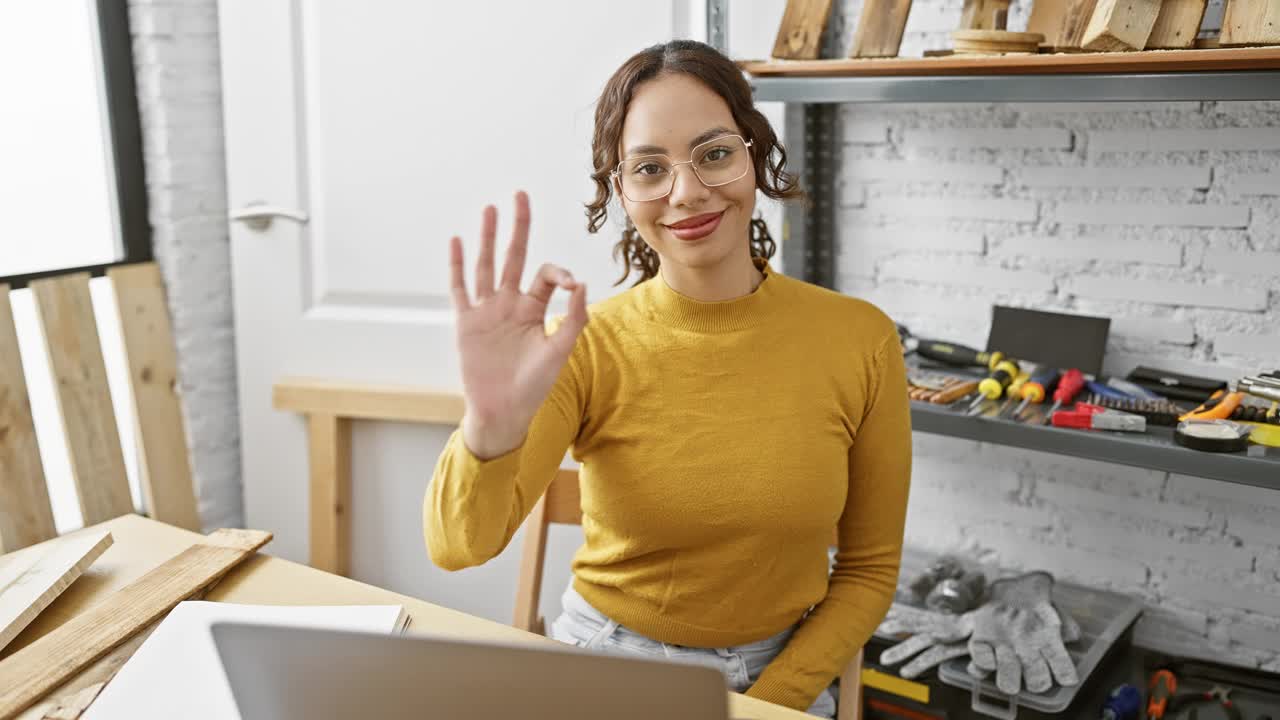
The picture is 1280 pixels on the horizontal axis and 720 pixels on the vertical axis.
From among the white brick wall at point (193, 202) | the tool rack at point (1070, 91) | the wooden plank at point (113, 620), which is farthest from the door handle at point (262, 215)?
the wooden plank at point (113, 620)

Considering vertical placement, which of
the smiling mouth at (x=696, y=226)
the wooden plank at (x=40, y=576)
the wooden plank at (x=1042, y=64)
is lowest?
the wooden plank at (x=40, y=576)

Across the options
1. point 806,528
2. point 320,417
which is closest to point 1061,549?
point 806,528

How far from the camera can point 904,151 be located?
1.90 meters

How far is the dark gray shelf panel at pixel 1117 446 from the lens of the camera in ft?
4.32

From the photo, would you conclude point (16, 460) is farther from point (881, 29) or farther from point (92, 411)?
point (881, 29)

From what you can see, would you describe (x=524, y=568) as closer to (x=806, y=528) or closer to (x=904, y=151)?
(x=806, y=528)

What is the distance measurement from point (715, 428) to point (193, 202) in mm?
1467

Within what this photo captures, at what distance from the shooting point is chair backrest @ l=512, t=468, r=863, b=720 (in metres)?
1.41

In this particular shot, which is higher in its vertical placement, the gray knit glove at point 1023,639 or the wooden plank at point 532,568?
the wooden plank at point 532,568

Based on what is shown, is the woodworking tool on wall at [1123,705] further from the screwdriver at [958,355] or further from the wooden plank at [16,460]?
the wooden plank at [16,460]

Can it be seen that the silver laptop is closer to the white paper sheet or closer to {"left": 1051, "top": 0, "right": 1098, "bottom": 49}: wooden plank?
the white paper sheet

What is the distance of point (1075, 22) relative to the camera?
142 centimetres

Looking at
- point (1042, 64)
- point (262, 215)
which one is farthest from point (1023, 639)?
point (262, 215)

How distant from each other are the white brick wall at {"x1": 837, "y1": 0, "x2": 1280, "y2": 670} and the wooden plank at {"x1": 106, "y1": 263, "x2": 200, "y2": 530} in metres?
1.30
